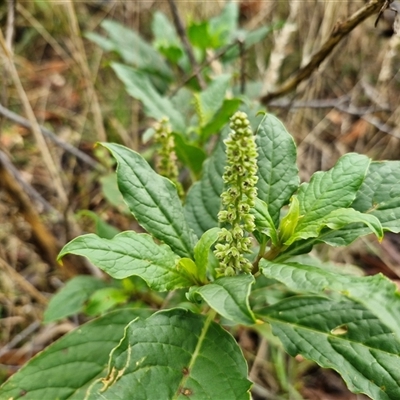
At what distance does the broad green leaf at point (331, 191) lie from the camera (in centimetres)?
119

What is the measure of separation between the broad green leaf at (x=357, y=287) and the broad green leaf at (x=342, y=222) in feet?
0.36

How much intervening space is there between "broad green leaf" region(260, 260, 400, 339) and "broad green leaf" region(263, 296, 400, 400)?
0.28 m

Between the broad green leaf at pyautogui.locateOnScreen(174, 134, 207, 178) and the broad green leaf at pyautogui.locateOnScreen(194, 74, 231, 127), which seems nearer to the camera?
the broad green leaf at pyautogui.locateOnScreen(174, 134, 207, 178)

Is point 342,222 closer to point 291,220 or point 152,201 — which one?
point 291,220

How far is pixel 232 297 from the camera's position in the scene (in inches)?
39.5

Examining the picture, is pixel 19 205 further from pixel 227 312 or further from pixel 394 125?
pixel 394 125

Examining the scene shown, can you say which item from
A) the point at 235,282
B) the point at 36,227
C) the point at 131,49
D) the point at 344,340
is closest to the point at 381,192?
the point at 344,340

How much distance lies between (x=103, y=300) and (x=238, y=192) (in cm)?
78

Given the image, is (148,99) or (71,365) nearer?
(71,365)

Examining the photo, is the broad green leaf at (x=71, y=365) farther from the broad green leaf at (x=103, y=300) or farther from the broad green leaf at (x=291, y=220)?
the broad green leaf at (x=291, y=220)

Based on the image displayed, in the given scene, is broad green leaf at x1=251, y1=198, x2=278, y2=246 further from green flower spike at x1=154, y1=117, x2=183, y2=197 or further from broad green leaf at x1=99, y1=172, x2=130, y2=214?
broad green leaf at x1=99, y1=172, x2=130, y2=214

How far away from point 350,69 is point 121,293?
263 cm


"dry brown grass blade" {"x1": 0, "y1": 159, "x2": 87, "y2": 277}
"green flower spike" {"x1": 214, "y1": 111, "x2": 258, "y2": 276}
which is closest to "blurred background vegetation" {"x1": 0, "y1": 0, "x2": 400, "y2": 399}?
"dry brown grass blade" {"x1": 0, "y1": 159, "x2": 87, "y2": 277}

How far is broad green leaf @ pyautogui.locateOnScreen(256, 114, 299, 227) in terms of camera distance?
1282 mm
